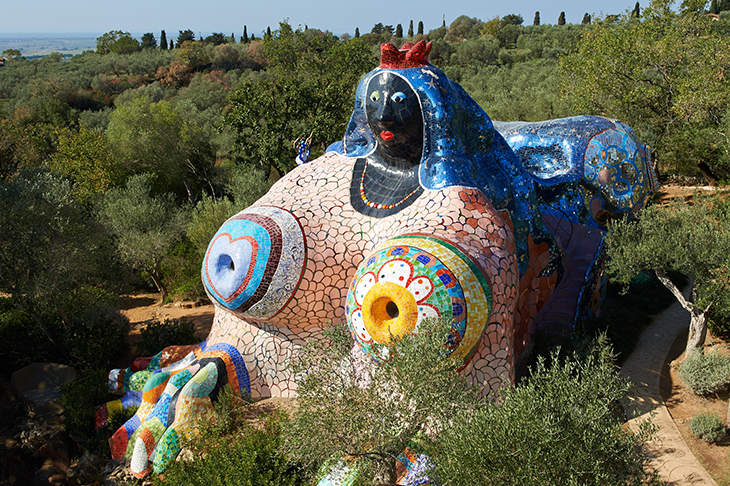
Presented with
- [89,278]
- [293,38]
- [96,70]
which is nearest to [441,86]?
[89,278]

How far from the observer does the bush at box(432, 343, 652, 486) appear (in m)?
5.70

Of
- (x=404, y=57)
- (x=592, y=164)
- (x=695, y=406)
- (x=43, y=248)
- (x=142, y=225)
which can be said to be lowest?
(x=695, y=406)

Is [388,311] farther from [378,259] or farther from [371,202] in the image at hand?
[371,202]

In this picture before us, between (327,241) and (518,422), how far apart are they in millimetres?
5126

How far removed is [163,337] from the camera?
13164mm

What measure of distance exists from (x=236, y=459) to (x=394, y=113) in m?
6.23

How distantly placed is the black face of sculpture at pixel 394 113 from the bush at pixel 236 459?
5.18m

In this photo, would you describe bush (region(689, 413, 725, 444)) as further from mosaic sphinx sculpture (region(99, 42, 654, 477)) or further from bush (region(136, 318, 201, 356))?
bush (region(136, 318, 201, 356))

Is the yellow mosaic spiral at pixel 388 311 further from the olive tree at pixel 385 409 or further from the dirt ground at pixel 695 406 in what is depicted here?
the dirt ground at pixel 695 406

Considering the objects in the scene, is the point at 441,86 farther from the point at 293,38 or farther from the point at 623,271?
the point at 293,38

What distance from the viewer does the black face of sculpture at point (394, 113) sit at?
9484 mm

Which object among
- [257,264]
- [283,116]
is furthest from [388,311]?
[283,116]

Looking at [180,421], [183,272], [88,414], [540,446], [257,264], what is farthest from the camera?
[183,272]

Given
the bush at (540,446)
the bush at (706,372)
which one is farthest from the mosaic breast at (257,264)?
the bush at (706,372)
